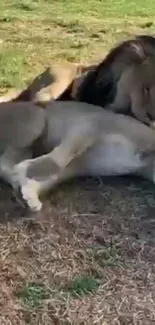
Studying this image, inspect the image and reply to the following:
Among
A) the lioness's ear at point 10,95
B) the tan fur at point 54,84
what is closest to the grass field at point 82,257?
the tan fur at point 54,84

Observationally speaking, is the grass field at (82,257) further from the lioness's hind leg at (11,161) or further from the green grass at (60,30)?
the green grass at (60,30)

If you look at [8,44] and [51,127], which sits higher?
[51,127]

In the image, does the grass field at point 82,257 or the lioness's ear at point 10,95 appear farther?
the lioness's ear at point 10,95

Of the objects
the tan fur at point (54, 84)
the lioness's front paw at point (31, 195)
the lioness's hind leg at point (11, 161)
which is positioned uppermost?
the tan fur at point (54, 84)

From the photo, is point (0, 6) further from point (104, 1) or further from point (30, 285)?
point (30, 285)

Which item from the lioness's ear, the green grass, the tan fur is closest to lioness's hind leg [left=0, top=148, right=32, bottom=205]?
the tan fur

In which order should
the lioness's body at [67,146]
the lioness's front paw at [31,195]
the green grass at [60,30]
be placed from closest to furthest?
the lioness's front paw at [31,195] < the lioness's body at [67,146] < the green grass at [60,30]

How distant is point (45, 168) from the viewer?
339cm

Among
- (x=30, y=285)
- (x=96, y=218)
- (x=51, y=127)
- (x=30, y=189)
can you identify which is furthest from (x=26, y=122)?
(x=30, y=285)

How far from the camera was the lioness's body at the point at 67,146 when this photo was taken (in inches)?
134

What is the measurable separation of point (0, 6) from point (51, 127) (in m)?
4.16

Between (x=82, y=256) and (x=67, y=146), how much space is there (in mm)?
619

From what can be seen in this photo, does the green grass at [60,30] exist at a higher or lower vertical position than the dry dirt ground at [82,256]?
lower

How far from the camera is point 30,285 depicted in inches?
110
